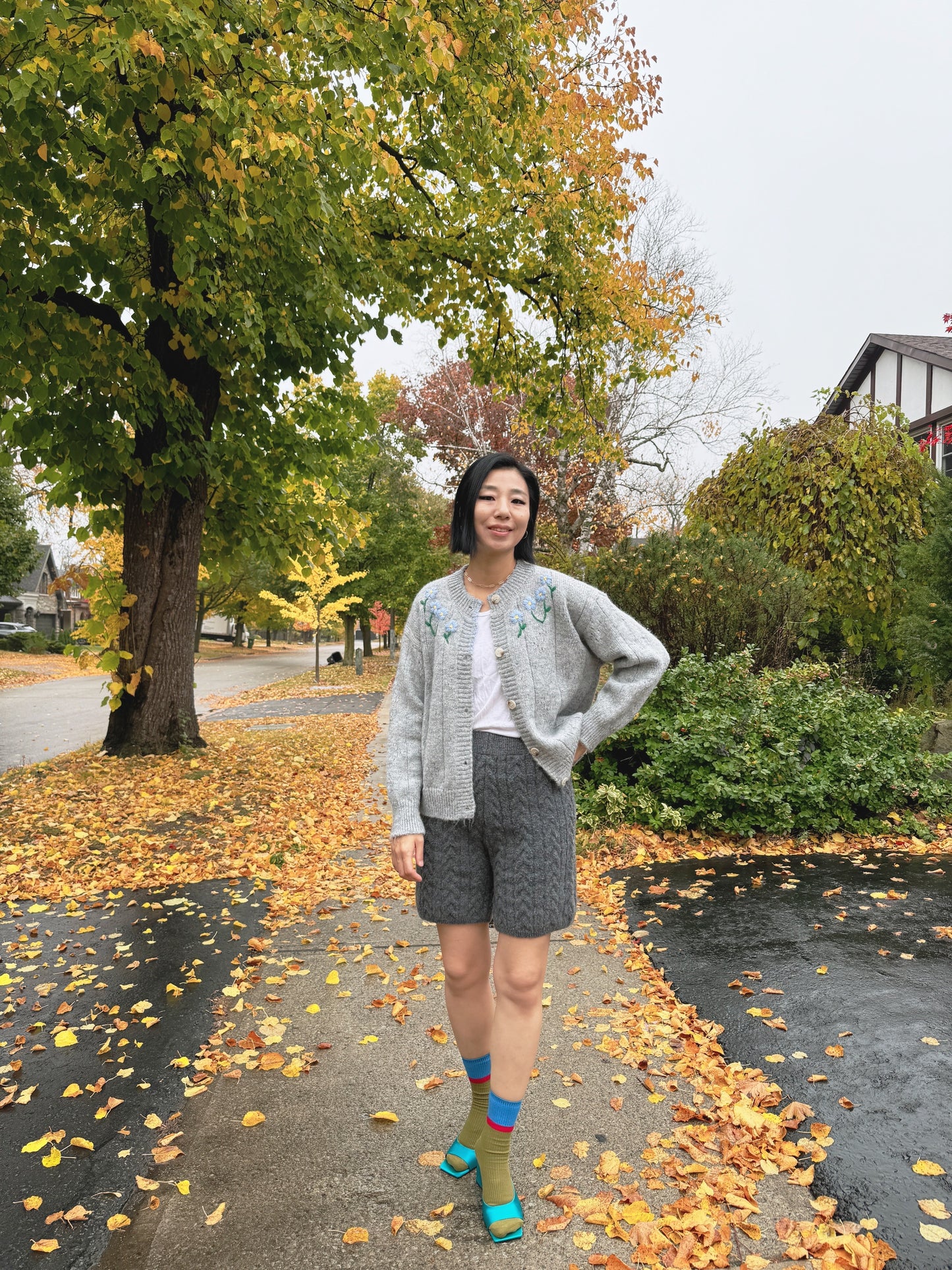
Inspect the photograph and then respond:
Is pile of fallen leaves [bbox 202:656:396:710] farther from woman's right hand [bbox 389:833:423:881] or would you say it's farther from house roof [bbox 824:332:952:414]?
woman's right hand [bbox 389:833:423:881]

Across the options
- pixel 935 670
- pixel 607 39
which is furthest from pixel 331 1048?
pixel 607 39

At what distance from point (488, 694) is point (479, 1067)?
1056 millimetres

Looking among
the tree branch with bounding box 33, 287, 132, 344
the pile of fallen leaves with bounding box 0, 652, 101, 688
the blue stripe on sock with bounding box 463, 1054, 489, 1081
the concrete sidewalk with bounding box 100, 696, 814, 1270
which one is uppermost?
the tree branch with bounding box 33, 287, 132, 344

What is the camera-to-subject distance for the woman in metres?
2.11

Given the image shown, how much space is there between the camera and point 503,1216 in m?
2.07

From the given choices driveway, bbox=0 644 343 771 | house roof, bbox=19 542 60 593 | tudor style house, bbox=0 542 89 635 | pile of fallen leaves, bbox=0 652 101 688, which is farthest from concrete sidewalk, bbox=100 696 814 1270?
house roof, bbox=19 542 60 593

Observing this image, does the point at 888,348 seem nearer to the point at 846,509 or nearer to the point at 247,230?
the point at 846,509

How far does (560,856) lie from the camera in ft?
7.09

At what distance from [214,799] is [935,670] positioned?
20.5 ft

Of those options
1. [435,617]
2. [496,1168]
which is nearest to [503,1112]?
[496,1168]

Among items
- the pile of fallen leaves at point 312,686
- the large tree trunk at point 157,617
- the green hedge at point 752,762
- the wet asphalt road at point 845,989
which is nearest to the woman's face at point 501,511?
the wet asphalt road at point 845,989

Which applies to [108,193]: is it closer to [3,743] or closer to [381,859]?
[381,859]

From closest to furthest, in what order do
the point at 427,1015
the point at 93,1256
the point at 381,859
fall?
1. the point at 93,1256
2. the point at 427,1015
3. the point at 381,859

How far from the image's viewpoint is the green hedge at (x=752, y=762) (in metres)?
5.54
